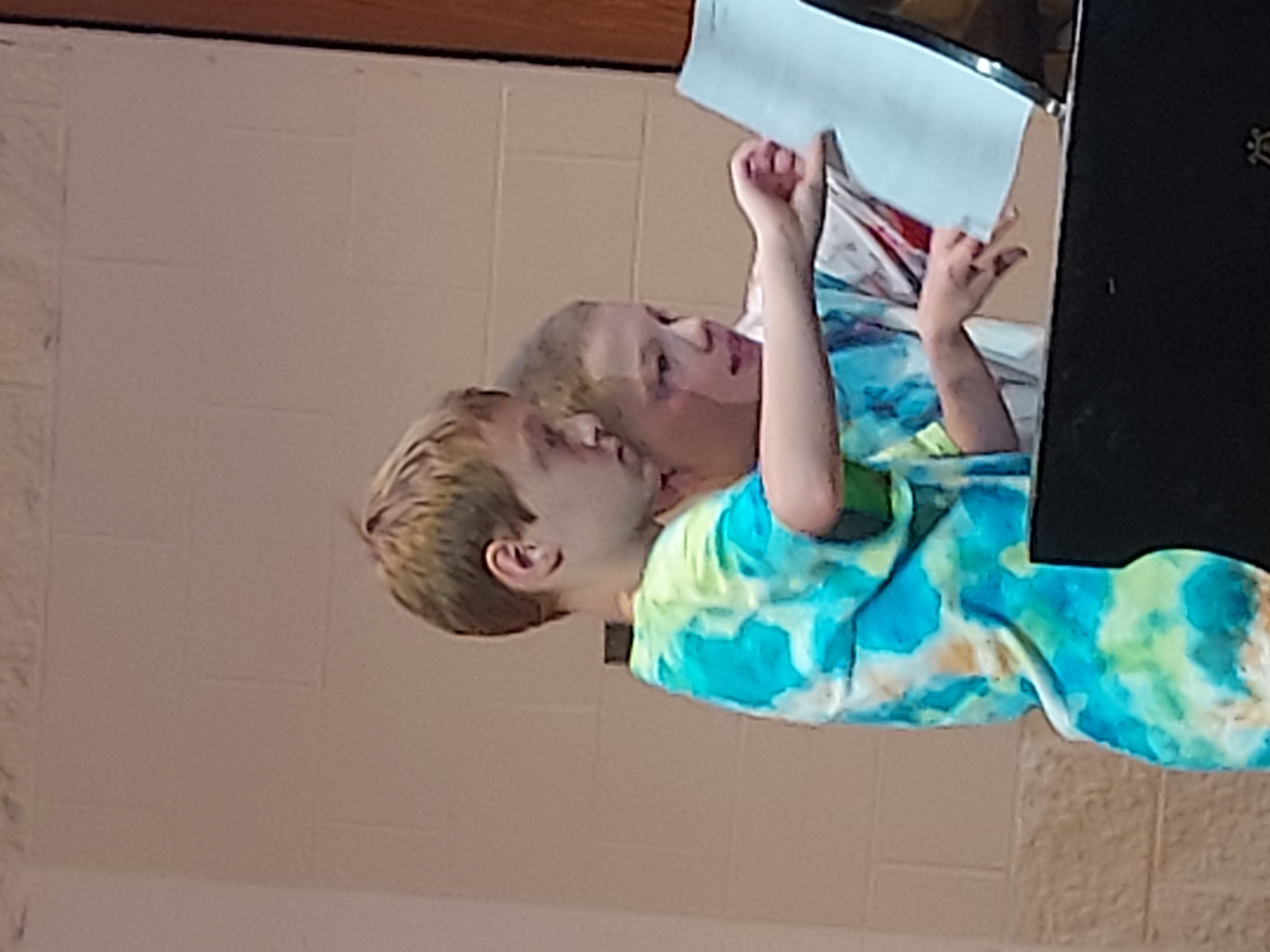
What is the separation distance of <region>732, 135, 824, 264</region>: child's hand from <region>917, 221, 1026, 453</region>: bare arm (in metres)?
0.10

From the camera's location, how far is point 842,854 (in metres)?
1.86

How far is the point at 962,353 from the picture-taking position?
38.6 inches

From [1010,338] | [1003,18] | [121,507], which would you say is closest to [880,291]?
[1010,338]

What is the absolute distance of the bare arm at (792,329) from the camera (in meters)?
0.83

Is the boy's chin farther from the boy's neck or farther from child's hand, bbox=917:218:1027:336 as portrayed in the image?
child's hand, bbox=917:218:1027:336

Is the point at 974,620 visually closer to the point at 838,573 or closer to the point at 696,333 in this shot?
the point at 838,573

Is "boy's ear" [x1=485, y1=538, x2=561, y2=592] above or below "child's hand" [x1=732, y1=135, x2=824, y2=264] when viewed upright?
below

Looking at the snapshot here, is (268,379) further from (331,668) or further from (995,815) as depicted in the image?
(995,815)

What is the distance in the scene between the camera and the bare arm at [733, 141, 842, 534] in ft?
2.72

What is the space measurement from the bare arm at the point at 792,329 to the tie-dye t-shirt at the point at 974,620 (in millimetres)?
51

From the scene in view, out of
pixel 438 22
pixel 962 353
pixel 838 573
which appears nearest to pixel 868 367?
pixel 962 353

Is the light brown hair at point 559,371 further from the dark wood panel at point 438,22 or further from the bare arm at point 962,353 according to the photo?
the dark wood panel at point 438,22

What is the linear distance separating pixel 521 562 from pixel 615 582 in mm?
55

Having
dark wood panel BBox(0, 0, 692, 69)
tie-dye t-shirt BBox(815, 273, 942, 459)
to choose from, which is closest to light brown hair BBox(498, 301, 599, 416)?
tie-dye t-shirt BBox(815, 273, 942, 459)
